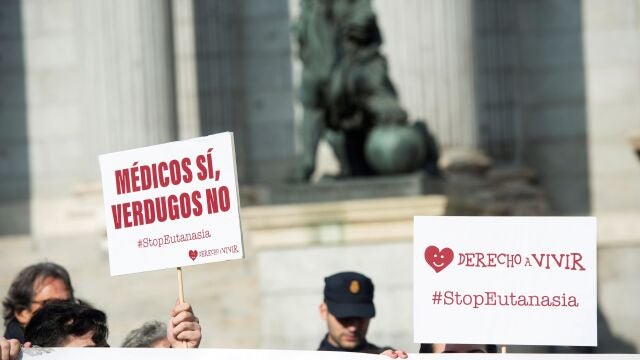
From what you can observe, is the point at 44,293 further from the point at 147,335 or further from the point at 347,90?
the point at 347,90

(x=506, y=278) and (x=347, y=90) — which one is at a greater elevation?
(x=347, y=90)

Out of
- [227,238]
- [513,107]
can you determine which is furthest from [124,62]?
[227,238]

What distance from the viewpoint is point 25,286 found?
26.7ft

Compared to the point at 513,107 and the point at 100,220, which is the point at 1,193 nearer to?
the point at 100,220

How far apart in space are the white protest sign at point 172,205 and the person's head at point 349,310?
1.24 m

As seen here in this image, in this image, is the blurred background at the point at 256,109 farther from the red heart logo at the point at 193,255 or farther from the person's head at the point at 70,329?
the person's head at the point at 70,329

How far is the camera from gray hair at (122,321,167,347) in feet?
23.3

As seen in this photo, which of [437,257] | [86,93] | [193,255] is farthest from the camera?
[86,93]

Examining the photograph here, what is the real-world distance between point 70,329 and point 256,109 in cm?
1648

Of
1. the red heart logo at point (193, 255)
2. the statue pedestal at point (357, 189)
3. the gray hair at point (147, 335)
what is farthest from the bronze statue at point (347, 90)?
the gray hair at point (147, 335)

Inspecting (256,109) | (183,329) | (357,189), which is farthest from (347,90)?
(183,329)

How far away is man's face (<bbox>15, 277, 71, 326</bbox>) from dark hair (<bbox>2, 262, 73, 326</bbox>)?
15mm

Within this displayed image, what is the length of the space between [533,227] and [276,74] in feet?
52.5

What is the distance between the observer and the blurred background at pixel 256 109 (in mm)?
19547
